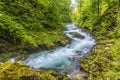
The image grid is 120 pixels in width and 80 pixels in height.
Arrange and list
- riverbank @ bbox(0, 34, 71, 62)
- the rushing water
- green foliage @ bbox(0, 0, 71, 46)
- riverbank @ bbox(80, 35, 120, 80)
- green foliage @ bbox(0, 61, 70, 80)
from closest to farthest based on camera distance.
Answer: green foliage @ bbox(0, 61, 70, 80), riverbank @ bbox(80, 35, 120, 80), the rushing water, riverbank @ bbox(0, 34, 71, 62), green foliage @ bbox(0, 0, 71, 46)

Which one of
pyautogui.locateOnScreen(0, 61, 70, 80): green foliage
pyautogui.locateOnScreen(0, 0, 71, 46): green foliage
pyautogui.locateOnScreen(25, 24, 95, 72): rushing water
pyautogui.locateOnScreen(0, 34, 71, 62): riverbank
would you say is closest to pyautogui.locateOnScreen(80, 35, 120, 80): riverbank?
pyautogui.locateOnScreen(25, 24, 95, 72): rushing water

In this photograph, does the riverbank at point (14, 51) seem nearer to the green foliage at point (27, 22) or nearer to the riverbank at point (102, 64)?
the green foliage at point (27, 22)

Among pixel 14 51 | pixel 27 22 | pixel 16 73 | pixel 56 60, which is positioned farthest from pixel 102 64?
pixel 27 22

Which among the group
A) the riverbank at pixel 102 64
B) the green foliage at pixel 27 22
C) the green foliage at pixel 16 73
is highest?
the green foliage at pixel 27 22

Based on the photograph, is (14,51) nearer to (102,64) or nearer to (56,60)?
(56,60)

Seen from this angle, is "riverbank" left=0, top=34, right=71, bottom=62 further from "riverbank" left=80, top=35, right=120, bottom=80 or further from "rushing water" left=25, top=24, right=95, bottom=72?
"riverbank" left=80, top=35, right=120, bottom=80

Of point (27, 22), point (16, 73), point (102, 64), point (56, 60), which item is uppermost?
point (27, 22)

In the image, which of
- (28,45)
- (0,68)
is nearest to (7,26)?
(28,45)

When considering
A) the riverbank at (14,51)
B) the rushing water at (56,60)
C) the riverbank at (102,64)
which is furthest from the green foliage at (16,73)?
the riverbank at (14,51)

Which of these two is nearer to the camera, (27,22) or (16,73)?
(16,73)

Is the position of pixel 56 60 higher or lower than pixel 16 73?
higher

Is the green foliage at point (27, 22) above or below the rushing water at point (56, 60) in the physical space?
above

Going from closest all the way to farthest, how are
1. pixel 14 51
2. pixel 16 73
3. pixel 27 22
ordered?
pixel 16 73
pixel 14 51
pixel 27 22

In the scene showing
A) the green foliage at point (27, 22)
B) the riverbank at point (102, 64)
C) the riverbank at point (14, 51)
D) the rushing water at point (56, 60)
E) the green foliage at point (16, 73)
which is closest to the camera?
the green foliage at point (16, 73)
